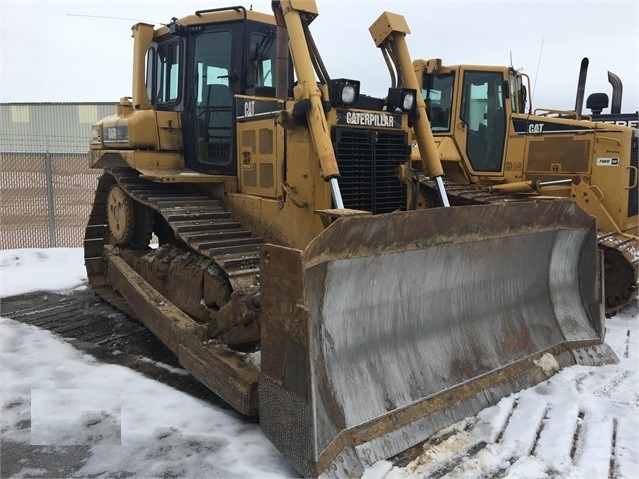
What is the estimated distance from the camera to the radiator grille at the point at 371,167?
4.63 m

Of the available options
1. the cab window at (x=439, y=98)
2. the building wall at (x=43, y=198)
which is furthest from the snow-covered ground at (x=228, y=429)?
the building wall at (x=43, y=198)

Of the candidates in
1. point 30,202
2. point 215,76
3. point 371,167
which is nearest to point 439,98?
point 215,76

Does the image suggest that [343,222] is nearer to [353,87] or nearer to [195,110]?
[353,87]

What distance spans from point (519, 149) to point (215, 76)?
456cm

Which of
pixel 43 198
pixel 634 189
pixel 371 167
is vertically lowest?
pixel 43 198

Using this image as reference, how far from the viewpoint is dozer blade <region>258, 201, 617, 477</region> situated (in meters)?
3.27

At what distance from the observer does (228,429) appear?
3.84m

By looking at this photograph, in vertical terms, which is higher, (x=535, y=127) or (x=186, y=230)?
(x=535, y=127)

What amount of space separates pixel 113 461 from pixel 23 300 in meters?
4.55

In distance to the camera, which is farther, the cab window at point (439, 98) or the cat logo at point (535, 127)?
the cab window at point (439, 98)

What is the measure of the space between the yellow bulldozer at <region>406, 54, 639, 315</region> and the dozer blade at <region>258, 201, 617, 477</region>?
233 cm

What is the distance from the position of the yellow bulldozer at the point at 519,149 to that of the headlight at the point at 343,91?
275 centimetres

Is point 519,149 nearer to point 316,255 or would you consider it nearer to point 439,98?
point 439,98

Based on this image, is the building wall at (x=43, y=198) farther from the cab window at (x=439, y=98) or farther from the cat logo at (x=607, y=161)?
the cat logo at (x=607, y=161)
